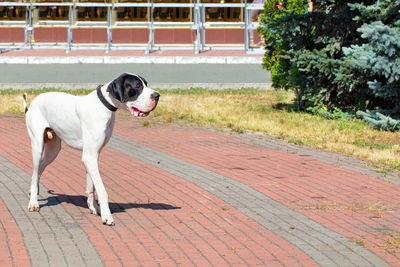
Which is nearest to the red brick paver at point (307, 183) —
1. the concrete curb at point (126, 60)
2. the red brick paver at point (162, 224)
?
the red brick paver at point (162, 224)

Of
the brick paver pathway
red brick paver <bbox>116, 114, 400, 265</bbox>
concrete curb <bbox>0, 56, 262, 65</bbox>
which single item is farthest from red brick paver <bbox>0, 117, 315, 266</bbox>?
concrete curb <bbox>0, 56, 262, 65</bbox>

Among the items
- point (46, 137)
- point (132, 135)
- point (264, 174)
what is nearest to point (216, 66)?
point (132, 135)

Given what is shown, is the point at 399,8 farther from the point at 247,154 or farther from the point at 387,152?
the point at 247,154

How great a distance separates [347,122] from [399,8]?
2.20 meters

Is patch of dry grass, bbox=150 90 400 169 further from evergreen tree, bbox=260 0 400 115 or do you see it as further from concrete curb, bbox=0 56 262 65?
concrete curb, bbox=0 56 262 65

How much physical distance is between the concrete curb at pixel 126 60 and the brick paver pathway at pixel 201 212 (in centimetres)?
1771

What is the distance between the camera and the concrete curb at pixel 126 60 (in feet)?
97.1

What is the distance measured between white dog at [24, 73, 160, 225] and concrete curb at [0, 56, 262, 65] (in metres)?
21.7

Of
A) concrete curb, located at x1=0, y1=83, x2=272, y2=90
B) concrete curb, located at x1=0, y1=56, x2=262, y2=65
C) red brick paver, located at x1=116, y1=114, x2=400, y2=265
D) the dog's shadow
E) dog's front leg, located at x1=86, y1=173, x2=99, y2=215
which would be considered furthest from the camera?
concrete curb, located at x1=0, y1=56, x2=262, y2=65

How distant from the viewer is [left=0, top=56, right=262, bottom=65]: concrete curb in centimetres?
2961

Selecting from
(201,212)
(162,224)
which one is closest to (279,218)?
(201,212)

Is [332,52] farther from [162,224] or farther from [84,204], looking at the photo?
[162,224]

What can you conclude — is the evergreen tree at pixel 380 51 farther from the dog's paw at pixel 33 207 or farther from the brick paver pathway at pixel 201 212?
the dog's paw at pixel 33 207

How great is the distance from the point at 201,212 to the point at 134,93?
1.47 m
